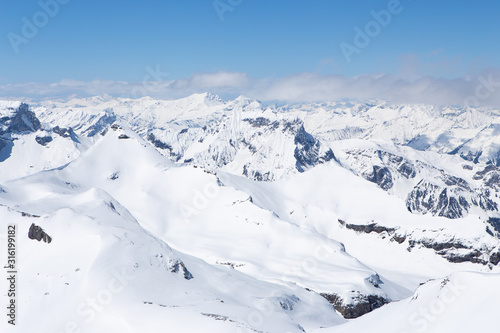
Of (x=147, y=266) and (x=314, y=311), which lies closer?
(x=147, y=266)

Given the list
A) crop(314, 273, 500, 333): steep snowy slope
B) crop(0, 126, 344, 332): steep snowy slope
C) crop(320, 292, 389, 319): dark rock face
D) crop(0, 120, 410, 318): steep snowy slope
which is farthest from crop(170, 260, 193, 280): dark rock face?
crop(320, 292, 389, 319): dark rock face

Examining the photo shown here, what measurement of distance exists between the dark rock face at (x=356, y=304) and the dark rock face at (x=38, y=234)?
75.8 meters

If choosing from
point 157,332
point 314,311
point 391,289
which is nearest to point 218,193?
point 391,289

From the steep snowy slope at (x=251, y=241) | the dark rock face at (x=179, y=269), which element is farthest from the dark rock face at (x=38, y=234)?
the steep snowy slope at (x=251, y=241)

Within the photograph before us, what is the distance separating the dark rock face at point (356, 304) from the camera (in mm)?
115188

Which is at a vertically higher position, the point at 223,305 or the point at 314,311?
the point at 223,305

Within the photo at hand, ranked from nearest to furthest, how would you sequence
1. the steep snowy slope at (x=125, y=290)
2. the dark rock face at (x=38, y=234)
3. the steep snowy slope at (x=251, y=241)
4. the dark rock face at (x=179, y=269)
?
the steep snowy slope at (x=125, y=290) < the dark rock face at (x=38, y=234) < the dark rock face at (x=179, y=269) < the steep snowy slope at (x=251, y=241)

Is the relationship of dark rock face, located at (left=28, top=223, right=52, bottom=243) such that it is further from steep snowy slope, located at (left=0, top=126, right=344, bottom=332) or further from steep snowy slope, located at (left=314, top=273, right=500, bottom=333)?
steep snowy slope, located at (left=314, top=273, right=500, bottom=333)

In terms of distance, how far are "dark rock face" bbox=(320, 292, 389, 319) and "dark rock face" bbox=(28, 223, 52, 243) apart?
249ft

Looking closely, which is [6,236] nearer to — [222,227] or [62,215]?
[62,215]

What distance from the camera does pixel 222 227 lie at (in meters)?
178

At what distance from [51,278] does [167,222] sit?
115957mm

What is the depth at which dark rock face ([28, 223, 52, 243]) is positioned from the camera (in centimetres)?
7898

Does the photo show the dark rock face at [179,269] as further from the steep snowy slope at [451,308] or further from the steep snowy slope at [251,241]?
the steep snowy slope at [251,241]
